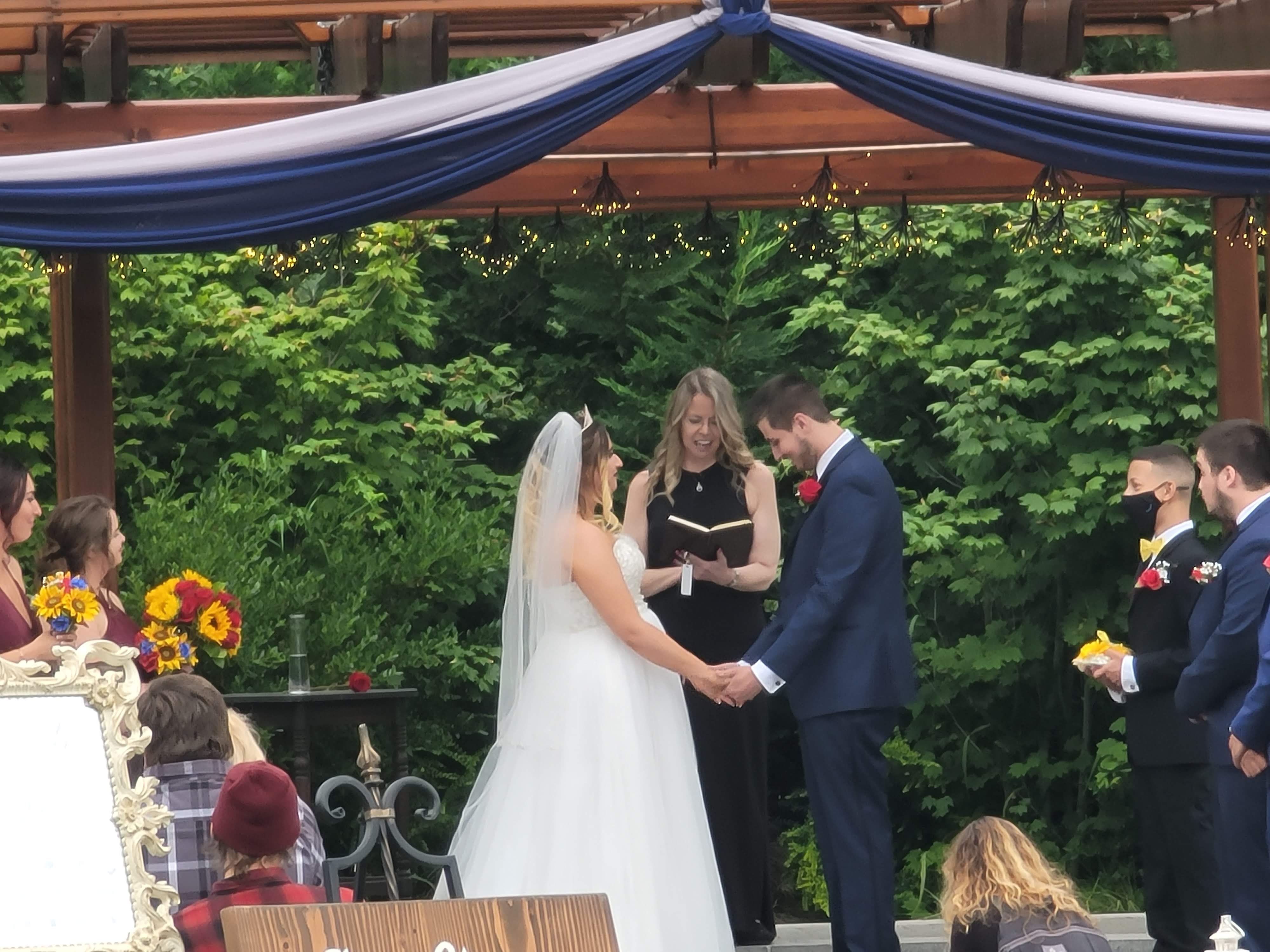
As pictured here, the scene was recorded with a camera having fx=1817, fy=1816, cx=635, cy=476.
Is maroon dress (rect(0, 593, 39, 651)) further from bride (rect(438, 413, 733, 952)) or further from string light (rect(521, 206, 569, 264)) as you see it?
string light (rect(521, 206, 569, 264))

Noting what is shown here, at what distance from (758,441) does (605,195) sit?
316 centimetres

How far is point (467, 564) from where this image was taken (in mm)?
8750

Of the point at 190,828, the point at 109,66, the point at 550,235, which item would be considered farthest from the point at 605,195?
the point at 190,828

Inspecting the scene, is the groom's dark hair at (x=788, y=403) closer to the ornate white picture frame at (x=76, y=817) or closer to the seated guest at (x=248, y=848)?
the seated guest at (x=248, y=848)

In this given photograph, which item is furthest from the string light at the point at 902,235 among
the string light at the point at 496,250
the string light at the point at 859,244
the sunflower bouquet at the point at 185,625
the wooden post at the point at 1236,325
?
the sunflower bouquet at the point at 185,625

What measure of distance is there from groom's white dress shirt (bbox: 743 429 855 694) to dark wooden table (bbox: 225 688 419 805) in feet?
5.40

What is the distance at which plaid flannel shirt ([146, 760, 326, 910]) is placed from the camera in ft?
12.5

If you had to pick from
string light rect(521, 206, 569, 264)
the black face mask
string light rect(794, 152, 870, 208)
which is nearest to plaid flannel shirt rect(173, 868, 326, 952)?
the black face mask

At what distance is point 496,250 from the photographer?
6977mm

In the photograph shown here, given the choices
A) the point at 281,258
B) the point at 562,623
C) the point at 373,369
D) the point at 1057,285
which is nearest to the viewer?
the point at 562,623

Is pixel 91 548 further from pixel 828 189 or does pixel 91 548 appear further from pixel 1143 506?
pixel 1143 506

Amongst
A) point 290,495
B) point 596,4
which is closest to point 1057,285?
point 290,495

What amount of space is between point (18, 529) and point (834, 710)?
8.51ft

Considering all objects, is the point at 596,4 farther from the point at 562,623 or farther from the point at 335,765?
the point at 335,765
